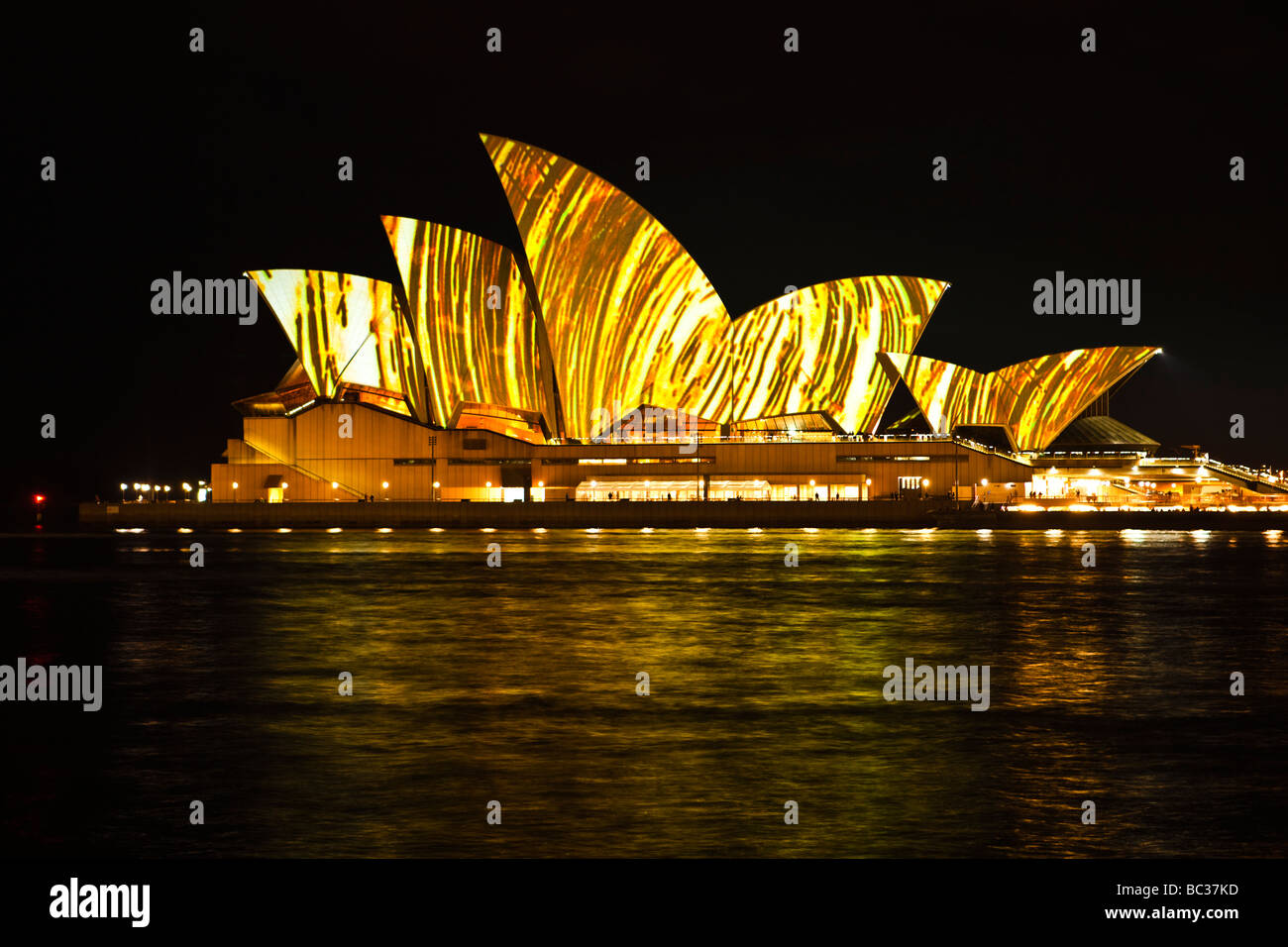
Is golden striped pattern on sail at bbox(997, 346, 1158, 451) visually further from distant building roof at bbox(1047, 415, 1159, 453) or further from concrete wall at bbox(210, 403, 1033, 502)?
concrete wall at bbox(210, 403, 1033, 502)

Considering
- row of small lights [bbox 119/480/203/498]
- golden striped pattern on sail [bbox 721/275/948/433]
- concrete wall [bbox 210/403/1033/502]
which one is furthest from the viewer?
row of small lights [bbox 119/480/203/498]

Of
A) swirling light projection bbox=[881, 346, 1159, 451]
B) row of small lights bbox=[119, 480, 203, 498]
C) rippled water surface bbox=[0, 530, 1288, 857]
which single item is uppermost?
swirling light projection bbox=[881, 346, 1159, 451]

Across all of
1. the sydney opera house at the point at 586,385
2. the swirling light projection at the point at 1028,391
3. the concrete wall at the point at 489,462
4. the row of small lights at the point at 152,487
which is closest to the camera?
the sydney opera house at the point at 586,385

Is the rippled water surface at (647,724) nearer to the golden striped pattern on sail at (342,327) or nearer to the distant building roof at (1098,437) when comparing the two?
the golden striped pattern on sail at (342,327)

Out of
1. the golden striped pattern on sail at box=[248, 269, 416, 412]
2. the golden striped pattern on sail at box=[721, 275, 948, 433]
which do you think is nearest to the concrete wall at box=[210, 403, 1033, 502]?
the golden striped pattern on sail at box=[248, 269, 416, 412]

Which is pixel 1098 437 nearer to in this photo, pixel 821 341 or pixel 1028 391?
pixel 1028 391

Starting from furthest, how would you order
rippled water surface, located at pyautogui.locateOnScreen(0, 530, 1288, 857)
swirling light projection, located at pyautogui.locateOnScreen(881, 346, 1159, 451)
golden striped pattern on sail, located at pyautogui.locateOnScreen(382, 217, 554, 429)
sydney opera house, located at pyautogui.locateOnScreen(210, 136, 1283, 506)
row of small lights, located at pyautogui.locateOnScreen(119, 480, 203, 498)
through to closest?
row of small lights, located at pyautogui.locateOnScreen(119, 480, 203, 498) < swirling light projection, located at pyautogui.locateOnScreen(881, 346, 1159, 451) < sydney opera house, located at pyautogui.locateOnScreen(210, 136, 1283, 506) < golden striped pattern on sail, located at pyautogui.locateOnScreen(382, 217, 554, 429) < rippled water surface, located at pyautogui.locateOnScreen(0, 530, 1288, 857)

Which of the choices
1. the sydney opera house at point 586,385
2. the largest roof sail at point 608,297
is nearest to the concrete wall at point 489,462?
the sydney opera house at point 586,385
